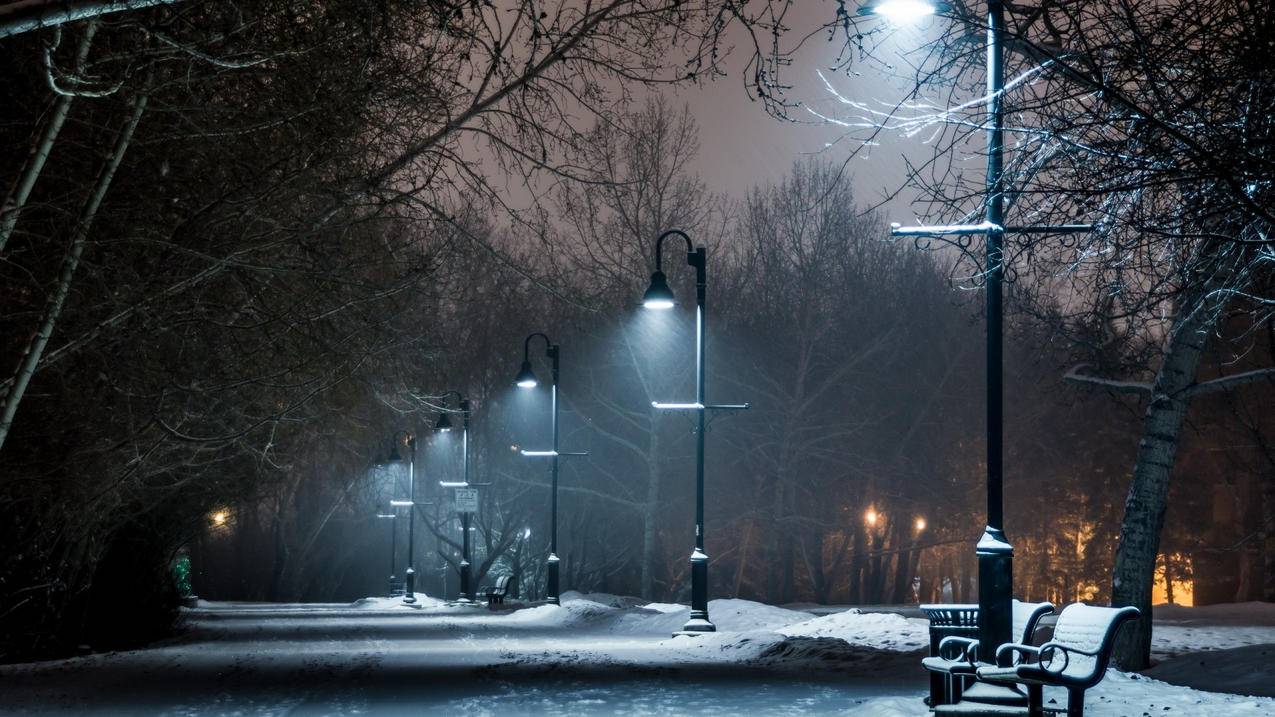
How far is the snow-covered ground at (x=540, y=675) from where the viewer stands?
14312 millimetres

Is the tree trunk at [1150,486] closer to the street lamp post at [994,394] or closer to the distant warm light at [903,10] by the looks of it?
the street lamp post at [994,394]

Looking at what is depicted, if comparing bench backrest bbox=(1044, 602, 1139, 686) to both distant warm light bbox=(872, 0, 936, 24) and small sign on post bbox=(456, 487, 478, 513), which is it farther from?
small sign on post bbox=(456, 487, 478, 513)

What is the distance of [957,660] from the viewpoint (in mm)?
12609

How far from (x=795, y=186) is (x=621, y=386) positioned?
9.59 m

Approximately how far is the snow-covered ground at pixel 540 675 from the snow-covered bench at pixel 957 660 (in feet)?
A: 0.97

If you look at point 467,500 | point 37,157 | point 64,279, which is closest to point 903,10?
point 37,157

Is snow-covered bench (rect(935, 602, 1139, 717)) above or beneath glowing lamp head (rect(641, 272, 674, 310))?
beneath

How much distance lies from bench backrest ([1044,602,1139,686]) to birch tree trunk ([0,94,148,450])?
7344mm

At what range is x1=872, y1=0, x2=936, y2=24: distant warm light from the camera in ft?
34.9

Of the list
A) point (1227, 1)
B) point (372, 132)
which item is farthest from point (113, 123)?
point (1227, 1)

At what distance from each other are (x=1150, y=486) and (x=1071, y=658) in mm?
8840

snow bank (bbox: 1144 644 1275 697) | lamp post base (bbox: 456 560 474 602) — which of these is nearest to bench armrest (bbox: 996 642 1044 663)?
snow bank (bbox: 1144 644 1275 697)

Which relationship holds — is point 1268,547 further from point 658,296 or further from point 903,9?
point 903,9

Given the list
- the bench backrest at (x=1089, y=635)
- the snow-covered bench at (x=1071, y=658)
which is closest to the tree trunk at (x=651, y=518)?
the snow-covered bench at (x=1071, y=658)
